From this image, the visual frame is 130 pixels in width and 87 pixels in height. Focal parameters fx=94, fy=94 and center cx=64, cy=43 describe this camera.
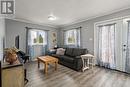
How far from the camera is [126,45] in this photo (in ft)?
11.6

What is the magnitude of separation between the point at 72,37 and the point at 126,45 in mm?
3182

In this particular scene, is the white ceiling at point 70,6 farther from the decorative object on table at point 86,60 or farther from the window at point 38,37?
the window at point 38,37

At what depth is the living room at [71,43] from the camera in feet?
8.87

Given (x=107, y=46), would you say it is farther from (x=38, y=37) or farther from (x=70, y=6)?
(x=38, y=37)

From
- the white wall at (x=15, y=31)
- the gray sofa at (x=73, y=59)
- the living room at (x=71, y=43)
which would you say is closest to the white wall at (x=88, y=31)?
the living room at (x=71, y=43)

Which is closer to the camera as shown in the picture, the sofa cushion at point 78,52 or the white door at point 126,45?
the white door at point 126,45

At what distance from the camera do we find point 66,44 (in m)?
6.60

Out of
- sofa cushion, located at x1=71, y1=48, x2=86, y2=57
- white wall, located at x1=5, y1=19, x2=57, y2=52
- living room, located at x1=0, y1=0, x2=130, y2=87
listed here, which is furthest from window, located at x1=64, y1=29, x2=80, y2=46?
white wall, located at x1=5, y1=19, x2=57, y2=52

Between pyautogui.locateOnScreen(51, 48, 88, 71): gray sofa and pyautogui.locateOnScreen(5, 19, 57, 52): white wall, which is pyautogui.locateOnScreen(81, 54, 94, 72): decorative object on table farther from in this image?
pyautogui.locateOnScreen(5, 19, 57, 52): white wall

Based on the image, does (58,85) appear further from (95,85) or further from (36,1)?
(36,1)

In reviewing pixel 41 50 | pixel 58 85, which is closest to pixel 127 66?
pixel 58 85

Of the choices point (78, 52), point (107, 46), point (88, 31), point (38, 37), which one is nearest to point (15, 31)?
point (38, 37)

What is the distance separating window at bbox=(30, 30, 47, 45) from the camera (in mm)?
5836

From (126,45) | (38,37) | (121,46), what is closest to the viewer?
(126,45)
